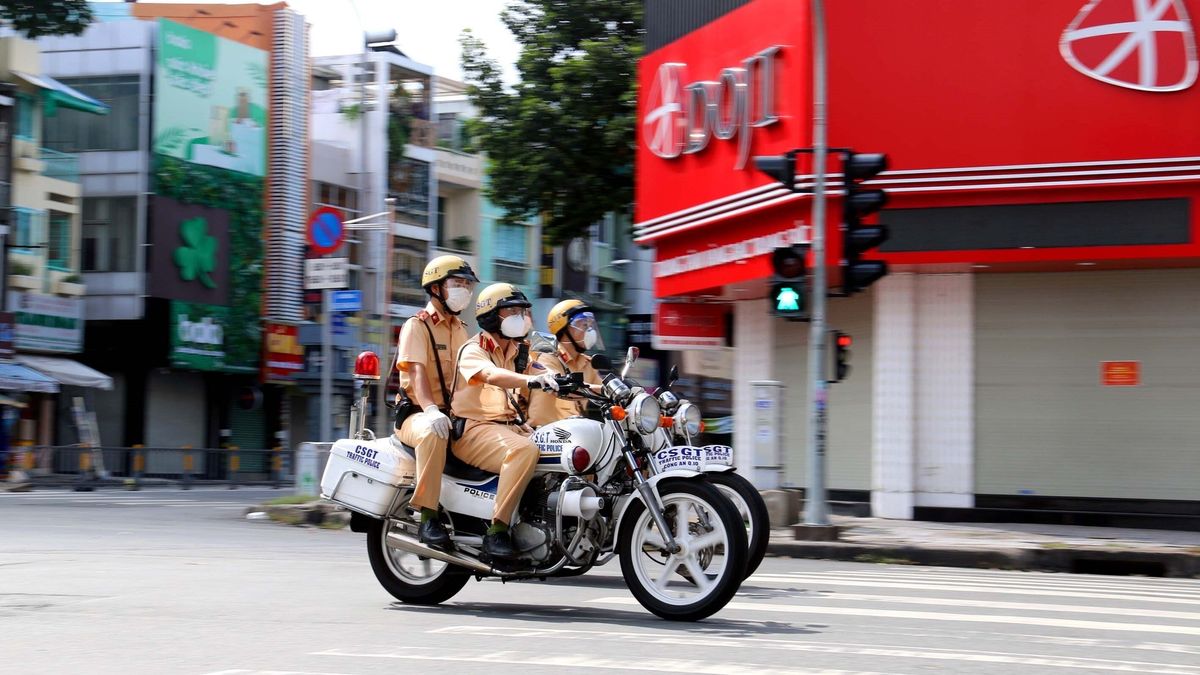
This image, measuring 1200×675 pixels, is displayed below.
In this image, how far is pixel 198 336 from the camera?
4128 cm

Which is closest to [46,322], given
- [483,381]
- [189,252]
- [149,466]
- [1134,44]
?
[189,252]

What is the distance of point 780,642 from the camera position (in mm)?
7074

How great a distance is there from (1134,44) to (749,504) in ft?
40.2

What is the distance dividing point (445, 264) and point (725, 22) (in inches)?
550

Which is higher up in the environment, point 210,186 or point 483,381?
point 210,186

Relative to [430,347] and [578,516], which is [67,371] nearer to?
[430,347]

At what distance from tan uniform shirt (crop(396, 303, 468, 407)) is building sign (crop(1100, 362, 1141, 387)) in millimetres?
12231

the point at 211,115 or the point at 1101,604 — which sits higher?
the point at 211,115

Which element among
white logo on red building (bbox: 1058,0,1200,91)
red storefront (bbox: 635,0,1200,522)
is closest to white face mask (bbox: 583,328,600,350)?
red storefront (bbox: 635,0,1200,522)

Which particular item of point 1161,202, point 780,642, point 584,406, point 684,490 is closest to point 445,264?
point 584,406

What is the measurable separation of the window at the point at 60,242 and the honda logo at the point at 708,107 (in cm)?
2037

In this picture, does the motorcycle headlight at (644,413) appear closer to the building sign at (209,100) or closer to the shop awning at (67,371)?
the shop awning at (67,371)

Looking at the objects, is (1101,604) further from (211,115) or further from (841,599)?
(211,115)

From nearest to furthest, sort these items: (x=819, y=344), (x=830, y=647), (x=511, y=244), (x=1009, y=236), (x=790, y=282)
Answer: (x=830, y=647)
(x=790, y=282)
(x=819, y=344)
(x=1009, y=236)
(x=511, y=244)
